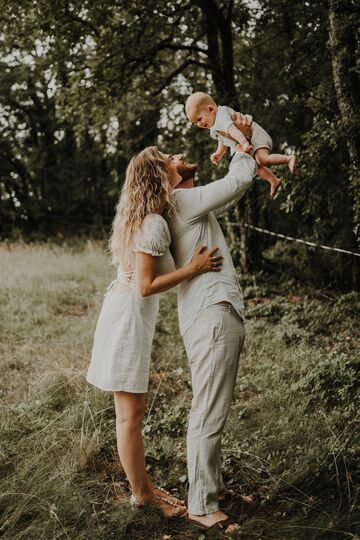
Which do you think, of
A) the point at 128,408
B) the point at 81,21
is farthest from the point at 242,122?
the point at 81,21

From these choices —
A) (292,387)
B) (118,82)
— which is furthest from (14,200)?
(292,387)

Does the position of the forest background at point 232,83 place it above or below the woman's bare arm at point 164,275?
above

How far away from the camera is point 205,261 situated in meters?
2.81

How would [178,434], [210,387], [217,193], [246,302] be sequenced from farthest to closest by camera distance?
[246,302] → [178,434] → [210,387] → [217,193]

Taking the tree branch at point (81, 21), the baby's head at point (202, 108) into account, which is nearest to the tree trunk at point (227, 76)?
the tree branch at point (81, 21)

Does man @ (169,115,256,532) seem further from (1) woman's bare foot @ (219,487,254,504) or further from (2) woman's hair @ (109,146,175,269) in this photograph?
(1) woman's bare foot @ (219,487,254,504)

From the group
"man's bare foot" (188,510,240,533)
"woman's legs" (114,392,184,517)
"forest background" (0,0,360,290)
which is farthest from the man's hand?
"man's bare foot" (188,510,240,533)

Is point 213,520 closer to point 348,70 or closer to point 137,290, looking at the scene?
point 137,290

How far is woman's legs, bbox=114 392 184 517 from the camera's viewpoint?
3037 mm

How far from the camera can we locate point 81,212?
2041 cm

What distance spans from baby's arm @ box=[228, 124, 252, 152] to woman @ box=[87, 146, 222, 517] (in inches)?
15.4

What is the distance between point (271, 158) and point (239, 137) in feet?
0.88

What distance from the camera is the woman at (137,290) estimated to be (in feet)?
9.25

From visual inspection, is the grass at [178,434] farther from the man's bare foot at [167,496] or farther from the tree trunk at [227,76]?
the tree trunk at [227,76]
